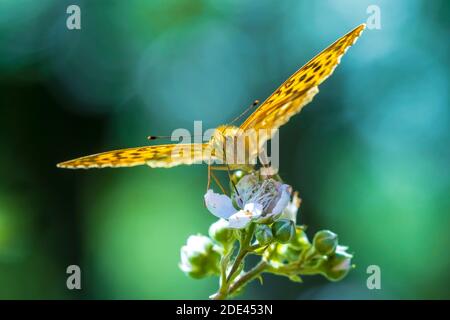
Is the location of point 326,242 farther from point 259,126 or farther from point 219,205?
point 259,126

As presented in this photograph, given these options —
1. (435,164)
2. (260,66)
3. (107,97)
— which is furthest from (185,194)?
(435,164)

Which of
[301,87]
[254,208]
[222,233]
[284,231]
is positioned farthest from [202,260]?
[301,87]

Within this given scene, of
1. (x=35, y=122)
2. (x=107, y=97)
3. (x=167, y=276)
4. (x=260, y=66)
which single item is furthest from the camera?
(x=260, y=66)

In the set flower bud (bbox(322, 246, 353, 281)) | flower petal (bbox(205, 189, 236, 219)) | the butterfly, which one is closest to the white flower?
flower petal (bbox(205, 189, 236, 219))

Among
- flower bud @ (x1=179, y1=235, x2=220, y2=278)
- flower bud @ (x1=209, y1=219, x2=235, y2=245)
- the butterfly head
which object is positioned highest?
the butterfly head

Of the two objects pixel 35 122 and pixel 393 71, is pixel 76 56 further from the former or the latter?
pixel 393 71

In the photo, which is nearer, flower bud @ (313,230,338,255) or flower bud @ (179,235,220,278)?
flower bud @ (313,230,338,255)

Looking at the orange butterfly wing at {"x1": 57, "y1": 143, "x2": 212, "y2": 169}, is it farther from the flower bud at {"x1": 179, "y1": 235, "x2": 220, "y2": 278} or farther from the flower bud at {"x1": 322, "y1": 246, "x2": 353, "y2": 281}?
the flower bud at {"x1": 322, "y1": 246, "x2": 353, "y2": 281}

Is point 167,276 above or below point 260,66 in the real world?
below
